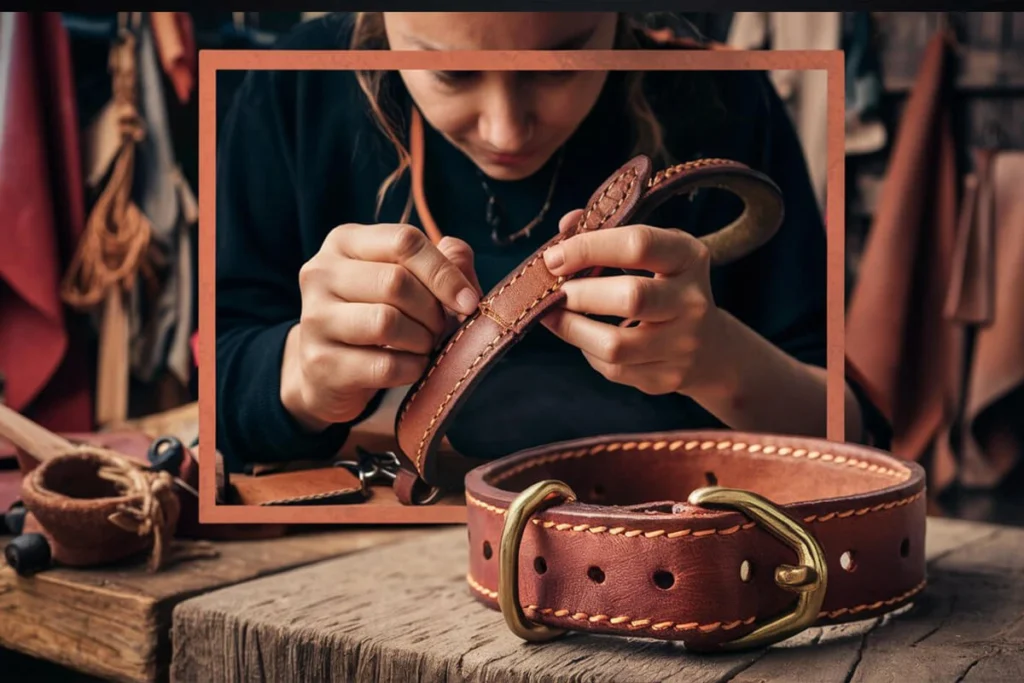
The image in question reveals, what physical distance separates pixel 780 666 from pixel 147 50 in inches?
35.7

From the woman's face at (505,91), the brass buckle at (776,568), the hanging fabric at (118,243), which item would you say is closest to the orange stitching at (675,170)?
the woman's face at (505,91)

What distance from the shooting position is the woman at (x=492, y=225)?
2.53 ft

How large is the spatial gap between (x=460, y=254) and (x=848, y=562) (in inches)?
13.2

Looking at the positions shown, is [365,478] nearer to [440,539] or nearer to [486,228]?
[440,539]

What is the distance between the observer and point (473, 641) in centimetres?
61

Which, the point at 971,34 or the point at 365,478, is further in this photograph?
the point at 971,34

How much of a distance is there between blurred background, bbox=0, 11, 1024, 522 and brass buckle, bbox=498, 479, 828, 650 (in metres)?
0.61

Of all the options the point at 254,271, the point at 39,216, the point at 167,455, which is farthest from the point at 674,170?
the point at 39,216

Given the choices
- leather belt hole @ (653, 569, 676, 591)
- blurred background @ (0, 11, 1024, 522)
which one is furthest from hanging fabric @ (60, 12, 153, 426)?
leather belt hole @ (653, 569, 676, 591)

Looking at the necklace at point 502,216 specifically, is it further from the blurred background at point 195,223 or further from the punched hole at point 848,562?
the blurred background at point 195,223

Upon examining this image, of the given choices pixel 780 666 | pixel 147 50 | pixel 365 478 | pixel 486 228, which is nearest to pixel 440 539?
pixel 365 478

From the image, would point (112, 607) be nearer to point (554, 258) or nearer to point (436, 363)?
point (436, 363)

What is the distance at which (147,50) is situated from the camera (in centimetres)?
113

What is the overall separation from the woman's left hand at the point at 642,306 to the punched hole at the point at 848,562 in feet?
0.67
